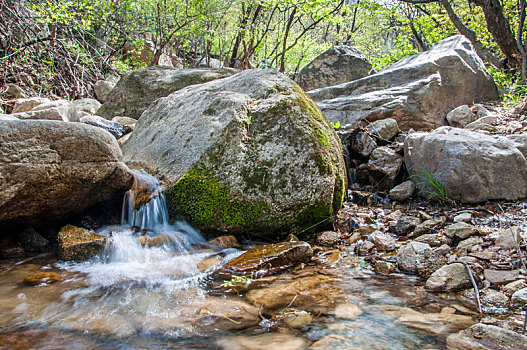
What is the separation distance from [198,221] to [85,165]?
1377mm

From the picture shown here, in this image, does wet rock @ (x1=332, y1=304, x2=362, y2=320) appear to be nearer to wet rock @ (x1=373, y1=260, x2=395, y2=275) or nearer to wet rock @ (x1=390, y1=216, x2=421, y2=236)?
wet rock @ (x1=373, y1=260, x2=395, y2=275)

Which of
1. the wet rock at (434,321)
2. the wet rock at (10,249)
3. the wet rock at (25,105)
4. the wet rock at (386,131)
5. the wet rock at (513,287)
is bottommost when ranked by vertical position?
the wet rock at (434,321)

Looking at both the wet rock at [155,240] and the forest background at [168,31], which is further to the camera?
the forest background at [168,31]

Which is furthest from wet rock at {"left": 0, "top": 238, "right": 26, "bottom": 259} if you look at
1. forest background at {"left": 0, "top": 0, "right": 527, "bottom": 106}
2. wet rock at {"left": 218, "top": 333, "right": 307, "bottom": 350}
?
forest background at {"left": 0, "top": 0, "right": 527, "bottom": 106}

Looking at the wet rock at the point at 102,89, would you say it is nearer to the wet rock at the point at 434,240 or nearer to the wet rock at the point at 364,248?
the wet rock at the point at 364,248

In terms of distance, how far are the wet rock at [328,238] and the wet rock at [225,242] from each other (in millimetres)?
974

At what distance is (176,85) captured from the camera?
8.95 m

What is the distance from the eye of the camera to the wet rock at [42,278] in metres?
2.92

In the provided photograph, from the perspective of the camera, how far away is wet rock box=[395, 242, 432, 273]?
320 cm

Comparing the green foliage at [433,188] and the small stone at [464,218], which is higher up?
the green foliage at [433,188]

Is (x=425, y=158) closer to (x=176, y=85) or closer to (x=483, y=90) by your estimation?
(x=483, y=90)

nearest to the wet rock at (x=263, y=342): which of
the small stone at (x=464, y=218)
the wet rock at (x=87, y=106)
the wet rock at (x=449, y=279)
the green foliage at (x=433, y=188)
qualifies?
the wet rock at (x=449, y=279)

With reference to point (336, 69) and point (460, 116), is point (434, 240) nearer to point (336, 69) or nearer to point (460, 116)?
point (460, 116)

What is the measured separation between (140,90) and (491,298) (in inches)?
344
